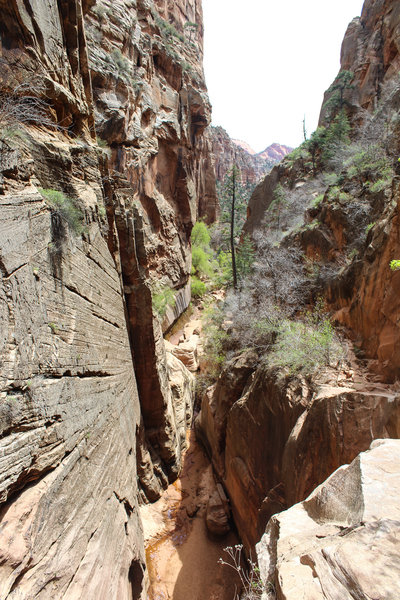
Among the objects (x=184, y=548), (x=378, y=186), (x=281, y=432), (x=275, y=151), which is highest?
(x=275, y=151)

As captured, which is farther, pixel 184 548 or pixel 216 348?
pixel 216 348

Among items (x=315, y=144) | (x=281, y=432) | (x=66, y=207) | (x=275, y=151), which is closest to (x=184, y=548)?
(x=281, y=432)

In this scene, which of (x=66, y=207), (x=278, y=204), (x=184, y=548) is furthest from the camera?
(x=278, y=204)

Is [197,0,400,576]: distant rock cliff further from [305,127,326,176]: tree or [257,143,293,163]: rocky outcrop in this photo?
[257,143,293,163]: rocky outcrop

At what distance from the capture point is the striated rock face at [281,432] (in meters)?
4.48

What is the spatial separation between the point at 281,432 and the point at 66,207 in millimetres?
6285

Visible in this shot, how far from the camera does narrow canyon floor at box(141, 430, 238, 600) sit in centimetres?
693

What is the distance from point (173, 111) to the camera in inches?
722

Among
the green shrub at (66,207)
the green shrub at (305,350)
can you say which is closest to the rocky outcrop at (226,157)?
the green shrub at (305,350)

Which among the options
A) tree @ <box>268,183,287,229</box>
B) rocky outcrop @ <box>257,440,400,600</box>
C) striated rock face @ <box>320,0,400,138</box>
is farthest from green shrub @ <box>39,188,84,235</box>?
striated rock face @ <box>320,0,400,138</box>

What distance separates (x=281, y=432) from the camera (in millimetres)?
6414

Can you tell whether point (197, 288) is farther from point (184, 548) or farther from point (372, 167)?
point (184, 548)

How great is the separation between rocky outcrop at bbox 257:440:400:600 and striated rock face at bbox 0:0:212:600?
2.16 metres

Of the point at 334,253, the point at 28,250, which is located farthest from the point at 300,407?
the point at 334,253
